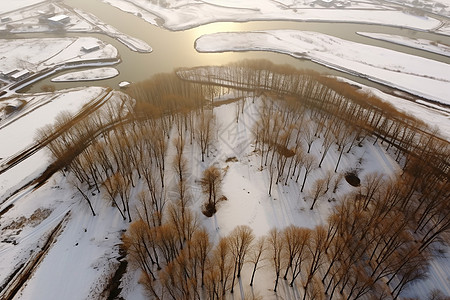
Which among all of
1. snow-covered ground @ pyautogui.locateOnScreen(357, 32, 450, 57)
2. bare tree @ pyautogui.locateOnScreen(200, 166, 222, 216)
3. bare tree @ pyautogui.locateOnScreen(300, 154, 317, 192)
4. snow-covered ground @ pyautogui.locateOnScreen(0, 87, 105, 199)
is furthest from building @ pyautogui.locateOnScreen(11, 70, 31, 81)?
snow-covered ground @ pyautogui.locateOnScreen(357, 32, 450, 57)

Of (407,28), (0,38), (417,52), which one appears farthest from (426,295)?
(0,38)

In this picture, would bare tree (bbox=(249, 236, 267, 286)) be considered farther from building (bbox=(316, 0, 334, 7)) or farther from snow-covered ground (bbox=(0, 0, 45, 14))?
snow-covered ground (bbox=(0, 0, 45, 14))

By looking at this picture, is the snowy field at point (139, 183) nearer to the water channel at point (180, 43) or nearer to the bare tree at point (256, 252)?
the bare tree at point (256, 252)

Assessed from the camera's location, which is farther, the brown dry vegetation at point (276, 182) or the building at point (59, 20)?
the building at point (59, 20)

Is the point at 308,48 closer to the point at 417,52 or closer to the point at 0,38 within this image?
the point at 417,52

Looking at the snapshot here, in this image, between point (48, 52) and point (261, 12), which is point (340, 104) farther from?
point (48, 52)

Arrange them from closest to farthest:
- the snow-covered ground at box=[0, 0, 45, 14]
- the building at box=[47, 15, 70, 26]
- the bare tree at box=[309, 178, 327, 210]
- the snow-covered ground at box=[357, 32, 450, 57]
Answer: the bare tree at box=[309, 178, 327, 210] < the snow-covered ground at box=[357, 32, 450, 57] < the building at box=[47, 15, 70, 26] < the snow-covered ground at box=[0, 0, 45, 14]

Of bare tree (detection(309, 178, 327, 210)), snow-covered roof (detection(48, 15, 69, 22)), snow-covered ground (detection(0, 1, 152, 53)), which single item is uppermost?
snow-covered roof (detection(48, 15, 69, 22))

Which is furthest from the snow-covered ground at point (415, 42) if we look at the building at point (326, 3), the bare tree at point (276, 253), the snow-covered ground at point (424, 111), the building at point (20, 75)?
the building at point (20, 75)
